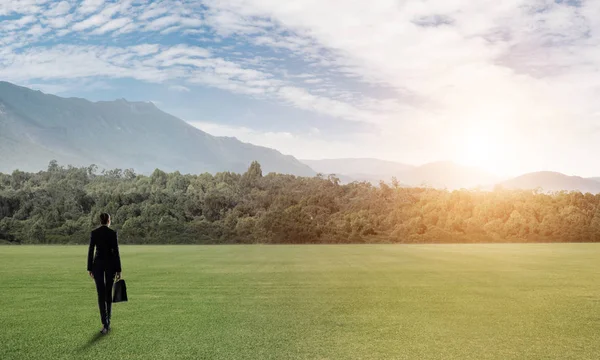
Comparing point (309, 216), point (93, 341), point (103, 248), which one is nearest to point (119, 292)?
point (103, 248)

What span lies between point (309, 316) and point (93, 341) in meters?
4.07

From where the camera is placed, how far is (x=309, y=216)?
5500cm

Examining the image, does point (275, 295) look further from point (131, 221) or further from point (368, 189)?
point (368, 189)

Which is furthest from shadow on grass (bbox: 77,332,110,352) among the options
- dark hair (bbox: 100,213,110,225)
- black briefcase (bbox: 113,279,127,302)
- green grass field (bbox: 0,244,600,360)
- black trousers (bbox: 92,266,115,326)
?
dark hair (bbox: 100,213,110,225)

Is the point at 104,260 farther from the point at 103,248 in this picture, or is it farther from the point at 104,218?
the point at 104,218

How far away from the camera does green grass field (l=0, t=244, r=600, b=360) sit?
8.53 metres

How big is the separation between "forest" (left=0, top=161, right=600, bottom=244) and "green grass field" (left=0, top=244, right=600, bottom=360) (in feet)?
111

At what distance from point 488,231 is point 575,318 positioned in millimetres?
44531

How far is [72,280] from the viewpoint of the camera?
18.4m

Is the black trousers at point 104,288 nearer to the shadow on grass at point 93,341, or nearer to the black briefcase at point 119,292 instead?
the black briefcase at point 119,292

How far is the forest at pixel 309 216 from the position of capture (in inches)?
2117

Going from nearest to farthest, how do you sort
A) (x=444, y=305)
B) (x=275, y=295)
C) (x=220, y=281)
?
(x=444, y=305)
(x=275, y=295)
(x=220, y=281)

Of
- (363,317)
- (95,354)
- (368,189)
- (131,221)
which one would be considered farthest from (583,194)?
(95,354)

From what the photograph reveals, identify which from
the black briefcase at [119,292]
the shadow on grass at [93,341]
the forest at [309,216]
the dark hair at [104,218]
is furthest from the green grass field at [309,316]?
the forest at [309,216]
